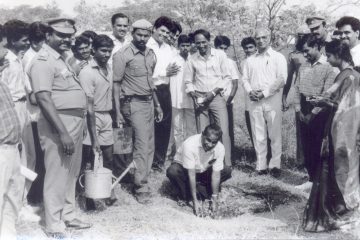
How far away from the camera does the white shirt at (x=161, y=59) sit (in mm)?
6664

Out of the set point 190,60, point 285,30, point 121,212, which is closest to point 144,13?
point 285,30

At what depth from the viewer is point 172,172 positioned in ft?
18.5

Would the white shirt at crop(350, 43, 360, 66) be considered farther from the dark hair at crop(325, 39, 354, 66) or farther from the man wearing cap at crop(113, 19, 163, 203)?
the man wearing cap at crop(113, 19, 163, 203)

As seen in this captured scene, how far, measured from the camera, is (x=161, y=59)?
6.73 metres

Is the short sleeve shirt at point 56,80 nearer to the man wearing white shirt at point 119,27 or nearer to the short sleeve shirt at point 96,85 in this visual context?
the short sleeve shirt at point 96,85

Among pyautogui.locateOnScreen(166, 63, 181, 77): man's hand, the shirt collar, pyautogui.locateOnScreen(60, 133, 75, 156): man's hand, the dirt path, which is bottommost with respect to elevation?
the dirt path

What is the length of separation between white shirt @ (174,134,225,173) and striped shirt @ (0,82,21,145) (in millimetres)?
2102

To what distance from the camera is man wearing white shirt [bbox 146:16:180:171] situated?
6.67 metres

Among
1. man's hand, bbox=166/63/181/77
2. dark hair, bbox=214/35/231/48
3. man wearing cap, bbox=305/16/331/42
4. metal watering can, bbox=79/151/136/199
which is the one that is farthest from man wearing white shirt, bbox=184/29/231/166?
metal watering can, bbox=79/151/136/199

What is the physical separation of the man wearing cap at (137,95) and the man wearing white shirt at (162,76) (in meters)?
0.81

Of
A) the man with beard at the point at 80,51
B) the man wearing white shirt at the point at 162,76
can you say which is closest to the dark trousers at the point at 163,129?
the man wearing white shirt at the point at 162,76

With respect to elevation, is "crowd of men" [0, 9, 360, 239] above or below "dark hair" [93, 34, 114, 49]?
below

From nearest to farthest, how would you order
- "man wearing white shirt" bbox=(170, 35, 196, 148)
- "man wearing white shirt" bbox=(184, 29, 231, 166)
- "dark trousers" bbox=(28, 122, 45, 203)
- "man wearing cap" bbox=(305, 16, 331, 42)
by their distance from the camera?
"dark trousers" bbox=(28, 122, 45, 203) < "man wearing cap" bbox=(305, 16, 331, 42) < "man wearing white shirt" bbox=(184, 29, 231, 166) < "man wearing white shirt" bbox=(170, 35, 196, 148)

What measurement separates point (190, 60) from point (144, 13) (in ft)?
69.2
